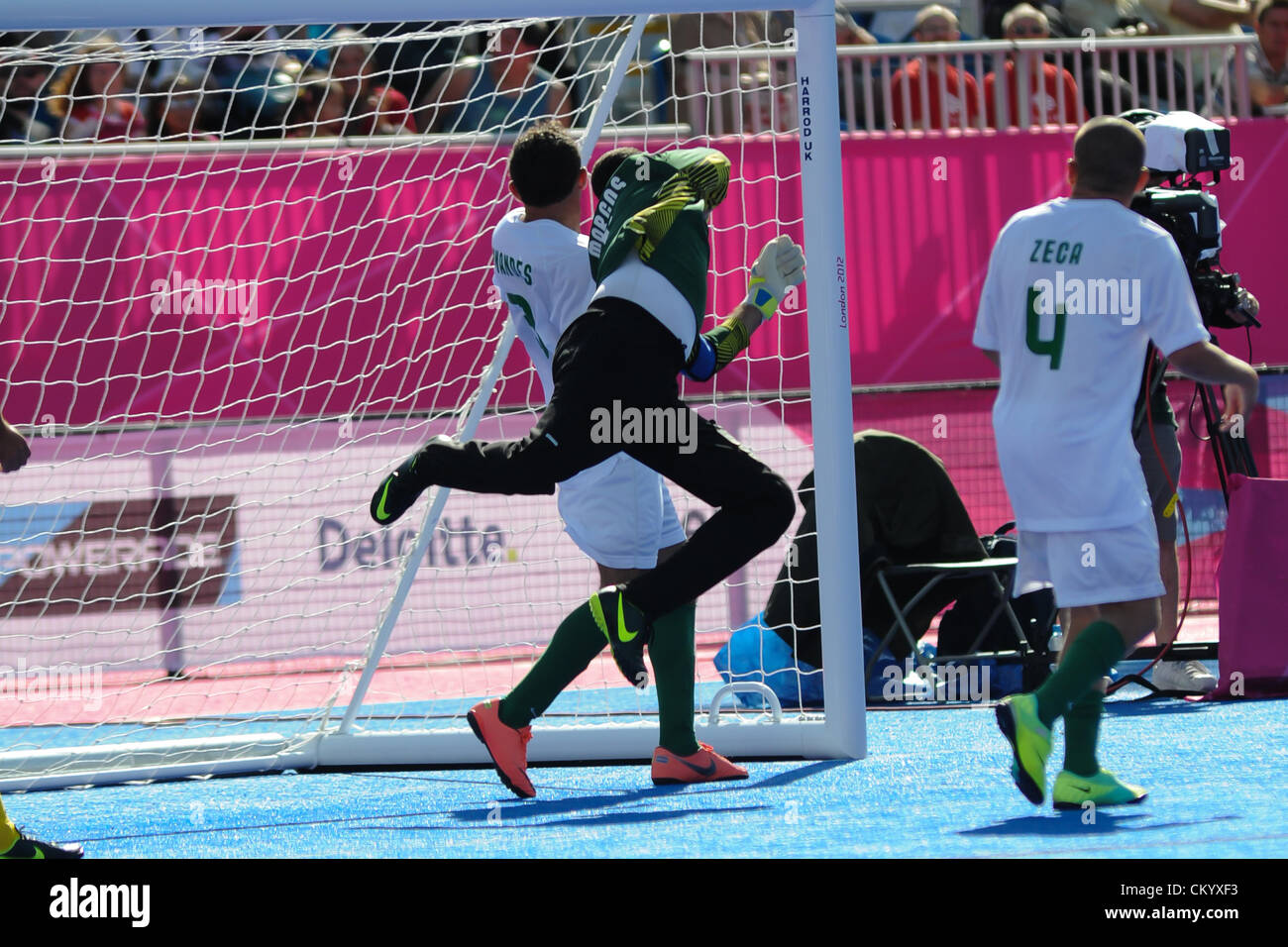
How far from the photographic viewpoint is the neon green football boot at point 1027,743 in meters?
3.58

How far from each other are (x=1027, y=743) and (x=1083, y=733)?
0.28m

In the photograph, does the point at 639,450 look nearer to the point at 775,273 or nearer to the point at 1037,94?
the point at 775,273

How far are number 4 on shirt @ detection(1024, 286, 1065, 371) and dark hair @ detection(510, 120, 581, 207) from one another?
1.38m

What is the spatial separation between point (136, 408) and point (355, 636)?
67.8 inches

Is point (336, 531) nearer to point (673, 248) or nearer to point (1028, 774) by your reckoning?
point (673, 248)

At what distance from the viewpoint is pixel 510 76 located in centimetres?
773

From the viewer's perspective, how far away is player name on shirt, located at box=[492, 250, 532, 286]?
4547 millimetres

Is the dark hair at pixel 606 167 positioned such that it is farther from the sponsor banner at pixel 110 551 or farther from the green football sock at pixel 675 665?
the sponsor banner at pixel 110 551

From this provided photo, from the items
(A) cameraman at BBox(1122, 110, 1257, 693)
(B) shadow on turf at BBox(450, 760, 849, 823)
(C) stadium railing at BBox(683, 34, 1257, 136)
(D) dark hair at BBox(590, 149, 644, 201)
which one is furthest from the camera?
(C) stadium railing at BBox(683, 34, 1257, 136)

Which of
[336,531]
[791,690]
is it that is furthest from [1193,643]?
[336,531]

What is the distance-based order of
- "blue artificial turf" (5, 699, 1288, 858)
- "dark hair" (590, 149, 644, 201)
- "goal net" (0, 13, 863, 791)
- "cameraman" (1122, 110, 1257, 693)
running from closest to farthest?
"blue artificial turf" (5, 699, 1288, 858), "dark hair" (590, 149, 644, 201), "cameraman" (1122, 110, 1257, 693), "goal net" (0, 13, 863, 791)

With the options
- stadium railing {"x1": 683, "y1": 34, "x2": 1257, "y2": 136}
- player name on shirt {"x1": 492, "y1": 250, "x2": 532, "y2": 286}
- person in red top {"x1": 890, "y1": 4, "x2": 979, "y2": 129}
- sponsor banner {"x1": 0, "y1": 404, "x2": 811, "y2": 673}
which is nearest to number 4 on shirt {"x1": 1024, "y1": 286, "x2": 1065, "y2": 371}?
player name on shirt {"x1": 492, "y1": 250, "x2": 532, "y2": 286}

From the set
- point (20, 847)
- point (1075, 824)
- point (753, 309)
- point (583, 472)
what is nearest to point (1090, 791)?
point (1075, 824)

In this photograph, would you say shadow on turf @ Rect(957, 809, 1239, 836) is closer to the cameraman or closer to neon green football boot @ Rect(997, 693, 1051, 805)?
neon green football boot @ Rect(997, 693, 1051, 805)
